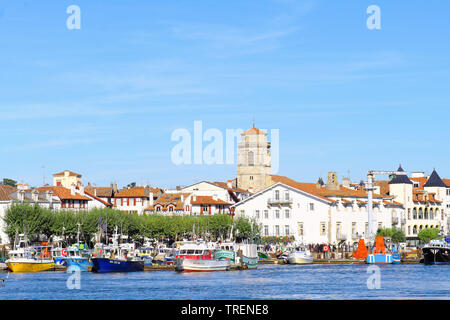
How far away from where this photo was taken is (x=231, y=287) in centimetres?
5975

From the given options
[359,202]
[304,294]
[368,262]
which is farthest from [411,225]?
[304,294]

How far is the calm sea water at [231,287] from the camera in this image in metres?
50.4

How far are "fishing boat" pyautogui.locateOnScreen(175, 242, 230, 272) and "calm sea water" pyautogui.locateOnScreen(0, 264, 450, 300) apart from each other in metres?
7.92

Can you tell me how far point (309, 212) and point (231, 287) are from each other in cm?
6776

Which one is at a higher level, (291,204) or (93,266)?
(291,204)

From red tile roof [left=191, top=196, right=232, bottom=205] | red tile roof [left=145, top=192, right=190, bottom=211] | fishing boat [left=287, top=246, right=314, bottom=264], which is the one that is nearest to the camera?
fishing boat [left=287, top=246, right=314, bottom=264]

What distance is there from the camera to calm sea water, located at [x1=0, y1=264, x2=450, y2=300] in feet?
165

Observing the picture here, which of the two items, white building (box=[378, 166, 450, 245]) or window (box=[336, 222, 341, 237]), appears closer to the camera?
window (box=[336, 222, 341, 237])

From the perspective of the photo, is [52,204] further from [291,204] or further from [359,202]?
[359,202]

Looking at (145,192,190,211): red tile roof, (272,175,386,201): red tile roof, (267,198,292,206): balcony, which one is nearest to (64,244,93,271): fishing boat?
(267,198,292,206): balcony

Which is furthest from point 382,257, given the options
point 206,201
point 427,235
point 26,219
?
point 26,219

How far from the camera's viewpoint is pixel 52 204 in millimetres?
124562

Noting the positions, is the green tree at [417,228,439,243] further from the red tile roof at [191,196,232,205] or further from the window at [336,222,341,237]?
the red tile roof at [191,196,232,205]
